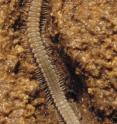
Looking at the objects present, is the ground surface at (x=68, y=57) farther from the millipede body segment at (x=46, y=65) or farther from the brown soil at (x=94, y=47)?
the millipede body segment at (x=46, y=65)

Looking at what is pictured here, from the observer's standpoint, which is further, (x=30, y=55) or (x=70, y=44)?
(x=30, y=55)

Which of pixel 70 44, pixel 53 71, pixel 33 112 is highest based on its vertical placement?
pixel 70 44

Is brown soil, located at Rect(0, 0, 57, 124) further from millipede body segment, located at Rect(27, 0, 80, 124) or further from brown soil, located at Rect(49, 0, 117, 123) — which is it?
brown soil, located at Rect(49, 0, 117, 123)

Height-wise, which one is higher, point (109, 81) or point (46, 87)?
point (109, 81)

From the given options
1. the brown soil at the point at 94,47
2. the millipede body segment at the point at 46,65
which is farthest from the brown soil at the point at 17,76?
the brown soil at the point at 94,47

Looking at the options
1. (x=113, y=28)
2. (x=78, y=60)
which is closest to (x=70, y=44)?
(x=78, y=60)

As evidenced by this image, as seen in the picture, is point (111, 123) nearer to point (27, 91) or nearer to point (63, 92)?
point (63, 92)

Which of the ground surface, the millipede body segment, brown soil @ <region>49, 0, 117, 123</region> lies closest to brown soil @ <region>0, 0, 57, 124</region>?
the ground surface
